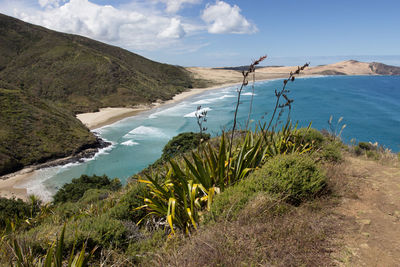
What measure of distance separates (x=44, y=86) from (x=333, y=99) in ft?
207

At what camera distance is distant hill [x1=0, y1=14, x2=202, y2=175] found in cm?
2359

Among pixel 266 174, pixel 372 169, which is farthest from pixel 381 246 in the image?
pixel 372 169

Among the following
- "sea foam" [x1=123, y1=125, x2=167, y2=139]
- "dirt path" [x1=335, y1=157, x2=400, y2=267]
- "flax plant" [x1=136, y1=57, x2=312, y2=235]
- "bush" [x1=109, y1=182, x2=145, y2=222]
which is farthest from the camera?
"sea foam" [x1=123, y1=125, x2=167, y2=139]

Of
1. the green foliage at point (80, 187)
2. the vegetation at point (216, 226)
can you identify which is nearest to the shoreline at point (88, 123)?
the green foliage at point (80, 187)

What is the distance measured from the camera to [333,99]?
2322 inches

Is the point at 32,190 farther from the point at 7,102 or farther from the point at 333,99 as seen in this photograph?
the point at 333,99

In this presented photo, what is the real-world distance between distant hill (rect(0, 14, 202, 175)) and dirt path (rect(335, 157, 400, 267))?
77.8 ft

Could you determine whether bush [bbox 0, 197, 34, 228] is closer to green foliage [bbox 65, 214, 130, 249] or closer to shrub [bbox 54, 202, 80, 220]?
shrub [bbox 54, 202, 80, 220]

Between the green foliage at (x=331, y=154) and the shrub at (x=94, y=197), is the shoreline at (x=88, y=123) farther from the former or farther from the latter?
the green foliage at (x=331, y=154)

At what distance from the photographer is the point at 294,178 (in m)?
3.42

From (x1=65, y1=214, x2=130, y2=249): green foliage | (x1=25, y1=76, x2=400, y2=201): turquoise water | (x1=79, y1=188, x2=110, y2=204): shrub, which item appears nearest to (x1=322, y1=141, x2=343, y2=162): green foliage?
(x1=25, y1=76, x2=400, y2=201): turquoise water

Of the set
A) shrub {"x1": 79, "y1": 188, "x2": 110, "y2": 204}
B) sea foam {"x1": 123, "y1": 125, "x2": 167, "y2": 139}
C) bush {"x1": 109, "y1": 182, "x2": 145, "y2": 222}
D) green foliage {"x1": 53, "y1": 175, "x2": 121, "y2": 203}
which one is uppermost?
bush {"x1": 109, "y1": 182, "x2": 145, "y2": 222}

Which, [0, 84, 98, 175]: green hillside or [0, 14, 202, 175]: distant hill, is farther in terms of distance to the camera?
[0, 14, 202, 175]: distant hill

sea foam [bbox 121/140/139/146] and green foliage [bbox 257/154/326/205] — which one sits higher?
green foliage [bbox 257/154/326/205]
